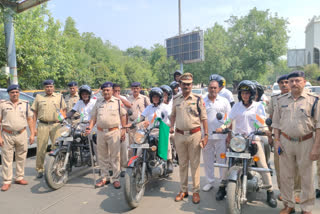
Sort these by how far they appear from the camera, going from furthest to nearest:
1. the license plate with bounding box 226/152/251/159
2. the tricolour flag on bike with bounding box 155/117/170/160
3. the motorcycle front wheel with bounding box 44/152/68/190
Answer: the motorcycle front wheel with bounding box 44/152/68/190 < the tricolour flag on bike with bounding box 155/117/170/160 < the license plate with bounding box 226/152/251/159

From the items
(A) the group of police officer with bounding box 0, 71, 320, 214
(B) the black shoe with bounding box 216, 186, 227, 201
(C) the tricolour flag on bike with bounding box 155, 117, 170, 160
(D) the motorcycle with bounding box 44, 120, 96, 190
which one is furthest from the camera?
(D) the motorcycle with bounding box 44, 120, 96, 190

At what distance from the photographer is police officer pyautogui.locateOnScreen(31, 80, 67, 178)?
6254mm

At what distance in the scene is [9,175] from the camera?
5.66 metres

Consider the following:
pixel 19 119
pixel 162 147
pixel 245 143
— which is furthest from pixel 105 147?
pixel 245 143

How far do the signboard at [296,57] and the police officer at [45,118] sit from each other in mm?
61245

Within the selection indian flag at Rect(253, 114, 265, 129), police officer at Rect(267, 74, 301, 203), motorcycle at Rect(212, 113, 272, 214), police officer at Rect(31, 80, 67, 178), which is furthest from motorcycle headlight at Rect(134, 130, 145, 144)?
police officer at Rect(31, 80, 67, 178)

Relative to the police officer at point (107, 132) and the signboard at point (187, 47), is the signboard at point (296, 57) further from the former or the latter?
the police officer at point (107, 132)

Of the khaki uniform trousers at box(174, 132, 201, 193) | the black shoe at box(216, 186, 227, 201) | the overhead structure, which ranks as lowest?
the black shoe at box(216, 186, 227, 201)

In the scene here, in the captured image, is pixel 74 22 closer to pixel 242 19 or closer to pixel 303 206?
pixel 242 19

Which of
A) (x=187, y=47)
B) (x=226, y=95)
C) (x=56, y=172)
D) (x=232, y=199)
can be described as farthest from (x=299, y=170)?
(x=187, y=47)

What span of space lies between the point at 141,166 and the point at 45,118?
103 inches

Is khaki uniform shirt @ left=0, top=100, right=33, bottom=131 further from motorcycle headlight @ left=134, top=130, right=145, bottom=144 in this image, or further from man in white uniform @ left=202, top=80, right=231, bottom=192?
man in white uniform @ left=202, top=80, right=231, bottom=192

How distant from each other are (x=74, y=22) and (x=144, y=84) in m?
14.8

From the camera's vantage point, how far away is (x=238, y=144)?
13.8 ft
